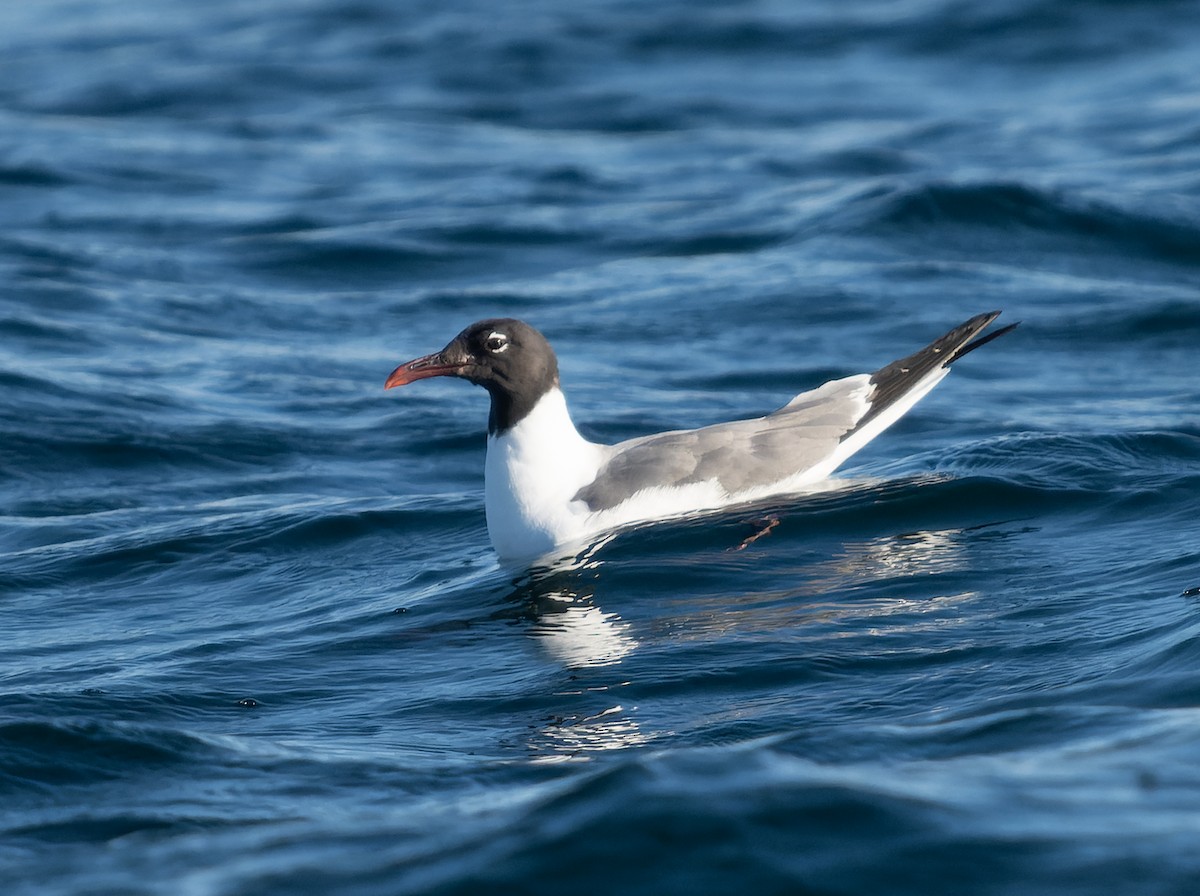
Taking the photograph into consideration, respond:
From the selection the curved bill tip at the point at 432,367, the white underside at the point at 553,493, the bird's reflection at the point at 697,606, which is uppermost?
the curved bill tip at the point at 432,367

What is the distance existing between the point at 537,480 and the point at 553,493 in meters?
0.10

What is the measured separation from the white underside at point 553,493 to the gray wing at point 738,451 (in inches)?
1.9

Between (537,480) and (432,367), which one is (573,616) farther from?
(432,367)

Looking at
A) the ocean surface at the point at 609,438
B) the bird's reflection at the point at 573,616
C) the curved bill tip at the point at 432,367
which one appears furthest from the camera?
the curved bill tip at the point at 432,367

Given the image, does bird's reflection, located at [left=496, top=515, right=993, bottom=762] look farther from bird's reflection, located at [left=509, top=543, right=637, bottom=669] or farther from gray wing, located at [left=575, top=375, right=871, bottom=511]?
gray wing, located at [left=575, top=375, right=871, bottom=511]

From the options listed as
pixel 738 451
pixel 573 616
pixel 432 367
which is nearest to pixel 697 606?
pixel 573 616

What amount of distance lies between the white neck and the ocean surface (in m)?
0.28

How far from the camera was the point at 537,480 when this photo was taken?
28.1 feet

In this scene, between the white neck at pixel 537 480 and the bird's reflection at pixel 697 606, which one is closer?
the bird's reflection at pixel 697 606

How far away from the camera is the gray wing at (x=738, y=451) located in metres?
8.52

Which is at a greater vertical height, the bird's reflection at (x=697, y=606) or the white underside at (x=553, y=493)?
the white underside at (x=553, y=493)

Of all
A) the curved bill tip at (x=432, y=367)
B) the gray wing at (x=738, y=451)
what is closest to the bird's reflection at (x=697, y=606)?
the gray wing at (x=738, y=451)

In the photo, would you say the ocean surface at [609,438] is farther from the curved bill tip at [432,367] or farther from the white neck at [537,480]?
the curved bill tip at [432,367]

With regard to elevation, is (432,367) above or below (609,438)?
above
